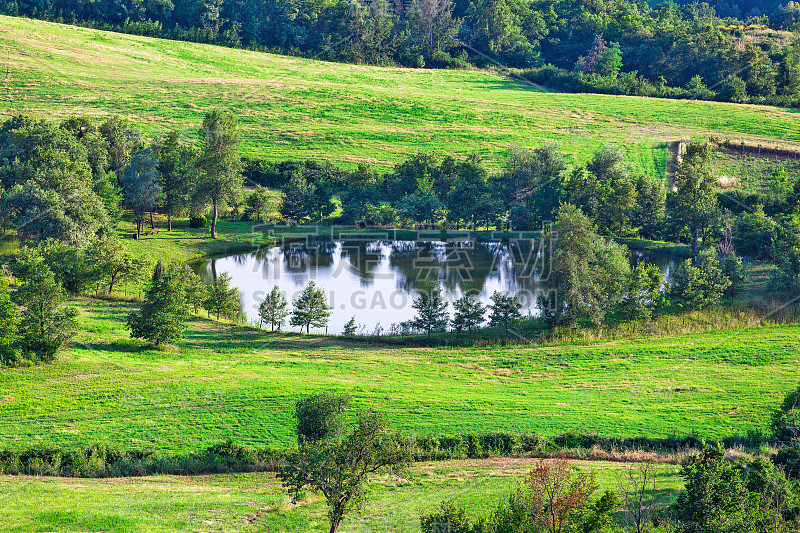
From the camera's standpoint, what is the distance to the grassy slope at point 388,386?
3956 centimetres

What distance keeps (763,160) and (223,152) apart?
A: 76.6 metres

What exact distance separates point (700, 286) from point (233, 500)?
43.2 meters

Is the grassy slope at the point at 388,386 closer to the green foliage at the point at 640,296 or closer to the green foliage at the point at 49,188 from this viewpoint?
the green foliage at the point at 640,296

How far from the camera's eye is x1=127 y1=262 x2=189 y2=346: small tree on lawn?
50.8 metres

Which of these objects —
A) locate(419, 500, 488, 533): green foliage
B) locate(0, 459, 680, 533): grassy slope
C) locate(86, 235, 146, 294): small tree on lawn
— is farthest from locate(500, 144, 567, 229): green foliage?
locate(419, 500, 488, 533): green foliage

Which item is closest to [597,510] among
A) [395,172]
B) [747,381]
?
[747,381]

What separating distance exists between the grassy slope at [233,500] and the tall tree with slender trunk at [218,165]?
180ft

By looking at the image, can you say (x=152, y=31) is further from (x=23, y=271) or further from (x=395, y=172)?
(x=23, y=271)

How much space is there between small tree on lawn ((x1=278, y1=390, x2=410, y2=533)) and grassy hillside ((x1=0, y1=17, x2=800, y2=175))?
8385 cm

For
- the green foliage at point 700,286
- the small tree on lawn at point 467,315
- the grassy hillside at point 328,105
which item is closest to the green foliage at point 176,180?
the grassy hillside at point 328,105

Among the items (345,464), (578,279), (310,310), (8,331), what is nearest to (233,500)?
(345,464)

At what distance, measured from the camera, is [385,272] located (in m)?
76.8

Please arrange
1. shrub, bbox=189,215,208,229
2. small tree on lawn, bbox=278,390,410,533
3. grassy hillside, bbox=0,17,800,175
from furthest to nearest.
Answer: grassy hillside, bbox=0,17,800,175 → shrub, bbox=189,215,208,229 → small tree on lawn, bbox=278,390,410,533

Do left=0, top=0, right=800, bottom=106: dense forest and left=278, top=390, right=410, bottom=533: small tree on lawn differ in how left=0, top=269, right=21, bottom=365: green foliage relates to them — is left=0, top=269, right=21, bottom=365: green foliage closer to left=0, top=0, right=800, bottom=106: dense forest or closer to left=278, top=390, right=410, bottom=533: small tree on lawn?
left=278, top=390, right=410, bottom=533: small tree on lawn
